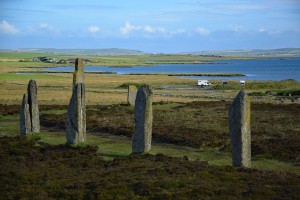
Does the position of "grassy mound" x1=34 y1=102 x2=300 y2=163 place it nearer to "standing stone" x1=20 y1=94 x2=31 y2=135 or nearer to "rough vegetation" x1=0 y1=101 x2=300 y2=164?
"rough vegetation" x1=0 y1=101 x2=300 y2=164

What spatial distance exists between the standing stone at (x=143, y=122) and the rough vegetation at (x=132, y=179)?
4.72 ft

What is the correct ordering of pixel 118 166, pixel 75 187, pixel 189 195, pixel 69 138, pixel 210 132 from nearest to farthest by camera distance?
pixel 189 195, pixel 75 187, pixel 118 166, pixel 69 138, pixel 210 132

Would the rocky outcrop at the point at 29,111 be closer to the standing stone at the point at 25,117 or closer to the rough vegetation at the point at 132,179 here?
the standing stone at the point at 25,117

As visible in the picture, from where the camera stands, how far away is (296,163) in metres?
20.7

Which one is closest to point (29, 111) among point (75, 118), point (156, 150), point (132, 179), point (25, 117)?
point (25, 117)

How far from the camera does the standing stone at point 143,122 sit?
22.8m

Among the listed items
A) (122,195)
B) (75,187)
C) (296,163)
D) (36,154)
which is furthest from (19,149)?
(296,163)

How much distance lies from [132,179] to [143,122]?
21.2ft

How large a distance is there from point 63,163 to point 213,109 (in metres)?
25.7

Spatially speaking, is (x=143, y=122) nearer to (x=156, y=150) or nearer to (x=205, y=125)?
(x=156, y=150)

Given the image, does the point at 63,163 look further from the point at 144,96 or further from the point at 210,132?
the point at 210,132

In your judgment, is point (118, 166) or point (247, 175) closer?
point (247, 175)

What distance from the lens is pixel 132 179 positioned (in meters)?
16.6

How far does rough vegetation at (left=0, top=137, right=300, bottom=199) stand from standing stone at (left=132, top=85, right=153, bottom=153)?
1.44 meters
